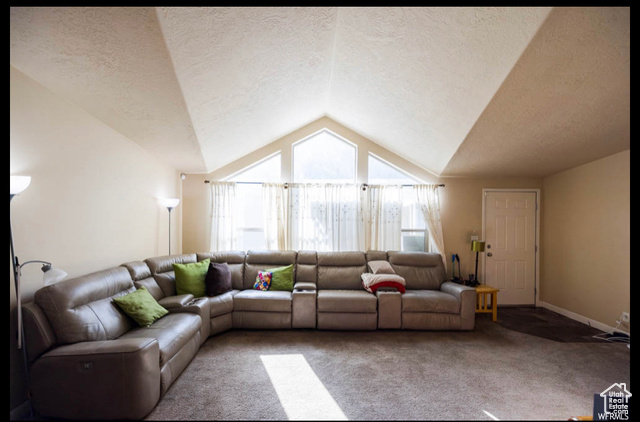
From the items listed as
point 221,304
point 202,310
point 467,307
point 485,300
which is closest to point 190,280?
point 221,304

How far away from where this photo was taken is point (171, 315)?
2.65 m

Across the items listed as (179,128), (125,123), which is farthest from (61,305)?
(179,128)

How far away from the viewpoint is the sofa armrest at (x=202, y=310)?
278 centimetres

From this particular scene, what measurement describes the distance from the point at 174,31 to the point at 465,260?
4.53m

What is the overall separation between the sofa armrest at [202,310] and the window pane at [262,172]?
2.13 meters

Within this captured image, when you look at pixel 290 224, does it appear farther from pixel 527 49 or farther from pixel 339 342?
pixel 527 49

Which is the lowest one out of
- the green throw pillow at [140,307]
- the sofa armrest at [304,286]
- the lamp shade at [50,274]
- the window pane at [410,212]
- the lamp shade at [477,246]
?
the sofa armrest at [304,286]

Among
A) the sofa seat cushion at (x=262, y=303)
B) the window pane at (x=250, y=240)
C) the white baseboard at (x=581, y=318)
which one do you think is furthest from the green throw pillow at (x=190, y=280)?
the white baseboard at (x=581, y=318)

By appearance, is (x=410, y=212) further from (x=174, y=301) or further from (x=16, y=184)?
(x=16, y=184)

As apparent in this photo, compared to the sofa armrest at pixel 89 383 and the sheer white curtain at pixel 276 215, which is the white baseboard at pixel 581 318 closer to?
the sheer white curtain at pixel 276 215

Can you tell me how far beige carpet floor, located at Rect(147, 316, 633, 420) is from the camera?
1862mm

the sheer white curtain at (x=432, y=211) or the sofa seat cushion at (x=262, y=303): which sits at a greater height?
the sheer white curtain at (x=432, y=211)

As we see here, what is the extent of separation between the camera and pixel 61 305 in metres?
1.90

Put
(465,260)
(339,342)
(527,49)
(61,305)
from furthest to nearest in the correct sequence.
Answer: (465,260), (339,342), (527,49), (61,305)
